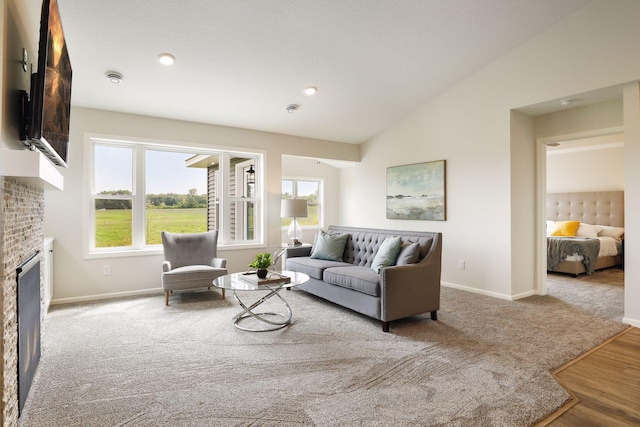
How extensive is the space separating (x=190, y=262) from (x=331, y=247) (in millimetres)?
1921

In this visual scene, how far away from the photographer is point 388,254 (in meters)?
3.68

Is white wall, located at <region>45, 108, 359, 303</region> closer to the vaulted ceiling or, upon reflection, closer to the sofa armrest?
the vaulted ceiling

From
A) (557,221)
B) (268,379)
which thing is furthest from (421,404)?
(557,221)

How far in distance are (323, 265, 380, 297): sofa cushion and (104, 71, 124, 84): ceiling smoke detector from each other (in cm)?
311

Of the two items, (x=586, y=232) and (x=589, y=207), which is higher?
(x=589, y=207)

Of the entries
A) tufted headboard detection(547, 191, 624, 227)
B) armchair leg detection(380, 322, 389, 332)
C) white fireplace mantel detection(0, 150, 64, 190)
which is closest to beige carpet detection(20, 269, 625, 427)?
armchair leg detection(380, 322, 389, 332)

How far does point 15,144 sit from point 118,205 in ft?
9.71

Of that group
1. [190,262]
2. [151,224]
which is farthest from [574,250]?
[151,224]

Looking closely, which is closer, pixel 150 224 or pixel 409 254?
pixel 409 254

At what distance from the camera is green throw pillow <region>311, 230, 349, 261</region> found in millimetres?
4594

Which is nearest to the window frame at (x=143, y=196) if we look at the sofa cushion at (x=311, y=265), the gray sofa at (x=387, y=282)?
the sofa cushion at (x=311, y=265)

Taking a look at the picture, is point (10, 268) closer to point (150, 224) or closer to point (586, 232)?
point (150, 224)

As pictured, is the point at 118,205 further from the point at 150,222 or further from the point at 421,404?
the point at 421,404

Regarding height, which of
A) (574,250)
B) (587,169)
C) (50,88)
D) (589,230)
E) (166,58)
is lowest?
(574,250)
